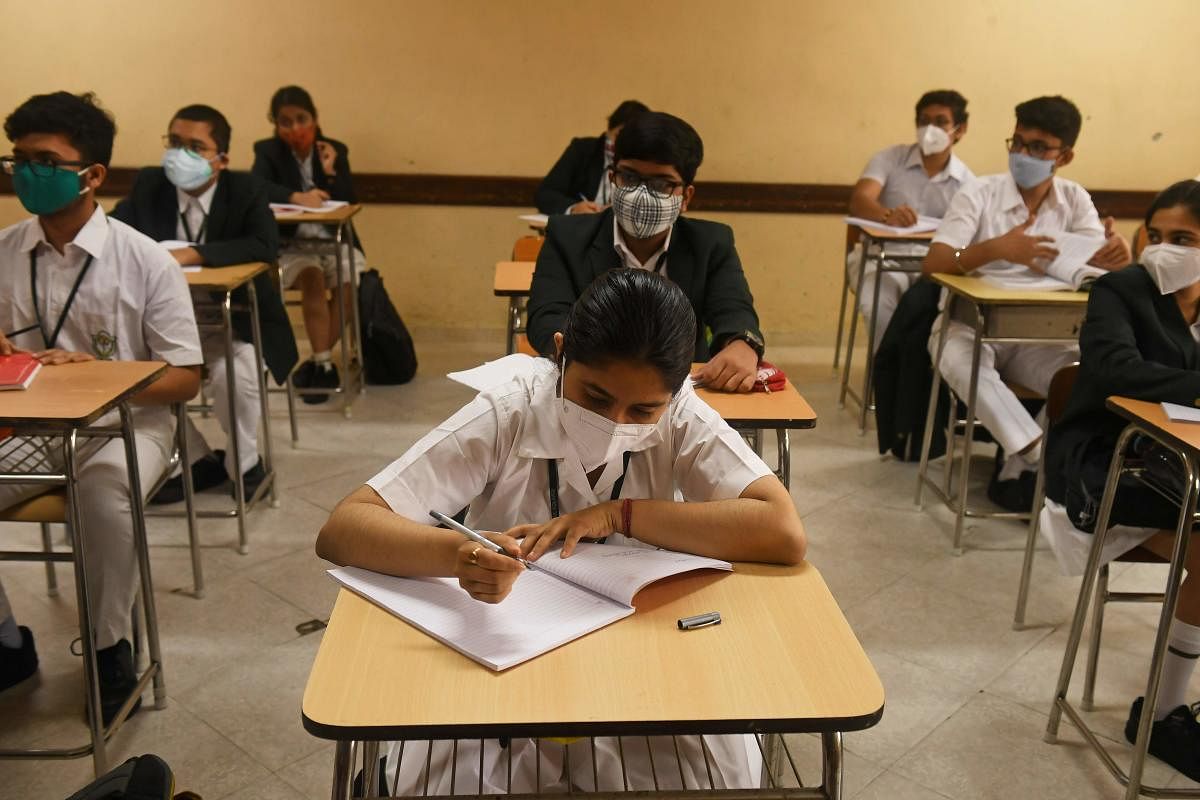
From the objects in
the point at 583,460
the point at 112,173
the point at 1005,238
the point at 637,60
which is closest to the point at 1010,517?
the point at 1005,238

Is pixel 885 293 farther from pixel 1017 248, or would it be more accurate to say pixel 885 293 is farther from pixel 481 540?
pixel 481 540

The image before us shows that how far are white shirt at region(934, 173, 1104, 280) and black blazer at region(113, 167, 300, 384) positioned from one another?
2452 mm

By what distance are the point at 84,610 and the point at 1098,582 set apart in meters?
2.18

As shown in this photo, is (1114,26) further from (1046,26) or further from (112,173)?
(112,173)

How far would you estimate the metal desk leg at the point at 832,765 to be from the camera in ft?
3.95

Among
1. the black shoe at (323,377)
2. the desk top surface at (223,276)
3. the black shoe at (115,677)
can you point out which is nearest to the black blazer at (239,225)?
the desk top surface at (223,276)

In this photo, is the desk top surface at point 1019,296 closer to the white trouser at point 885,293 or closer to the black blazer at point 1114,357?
the black blazer at point 1114,357

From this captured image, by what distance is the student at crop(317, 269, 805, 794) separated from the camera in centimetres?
141

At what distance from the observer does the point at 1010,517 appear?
11.5ft

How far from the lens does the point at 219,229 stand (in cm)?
366

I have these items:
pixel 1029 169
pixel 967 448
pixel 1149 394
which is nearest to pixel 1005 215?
pixel 1029 169

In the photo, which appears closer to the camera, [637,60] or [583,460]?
[583,460]

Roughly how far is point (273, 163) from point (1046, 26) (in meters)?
4.10

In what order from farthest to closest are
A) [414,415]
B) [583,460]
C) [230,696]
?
1. [414,415]
2. [230,696]
3. [583,460]
